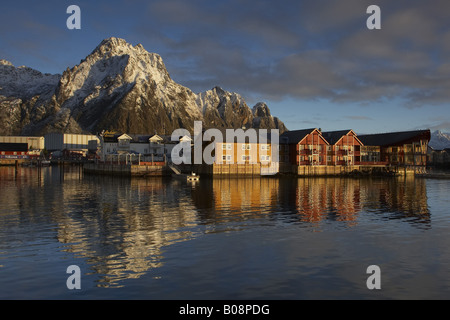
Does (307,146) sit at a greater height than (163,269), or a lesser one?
greater

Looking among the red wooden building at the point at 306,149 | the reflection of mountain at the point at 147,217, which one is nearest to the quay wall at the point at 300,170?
the red wooden building at the point at 306,149

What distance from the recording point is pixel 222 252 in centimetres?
2198

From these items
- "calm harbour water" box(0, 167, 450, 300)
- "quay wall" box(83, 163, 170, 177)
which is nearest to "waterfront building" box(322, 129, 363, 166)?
"quay wall" box(83, 163, 170, 177)

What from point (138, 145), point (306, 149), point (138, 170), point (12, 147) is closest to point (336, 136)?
point (306, 149)

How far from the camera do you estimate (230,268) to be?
19.0 m

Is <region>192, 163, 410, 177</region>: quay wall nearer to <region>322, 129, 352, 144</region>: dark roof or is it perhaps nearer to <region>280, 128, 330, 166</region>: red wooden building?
<region>280, 128, 330, 166</region>: red wooden building

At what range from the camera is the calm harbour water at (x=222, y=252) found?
16.3 metres

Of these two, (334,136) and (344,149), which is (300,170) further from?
(334,136)

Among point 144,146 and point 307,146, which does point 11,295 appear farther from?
point 144,146

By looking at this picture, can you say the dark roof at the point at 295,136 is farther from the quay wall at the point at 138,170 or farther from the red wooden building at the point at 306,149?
the quay wall at the point at 138,170

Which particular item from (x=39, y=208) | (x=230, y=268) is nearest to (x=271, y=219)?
(x=230, y=268)

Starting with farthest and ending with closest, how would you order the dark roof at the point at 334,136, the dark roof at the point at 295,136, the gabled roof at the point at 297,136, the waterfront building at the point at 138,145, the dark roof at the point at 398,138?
the waterfront building at the point at 138,145 < the dark roof at the point at 398,138 < the dark roof at the point at 334,136 < the dark roof at the point at 295,136 < the gabled roof at the point at 297,136
